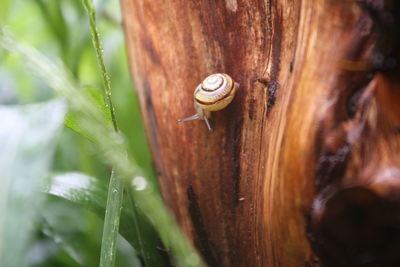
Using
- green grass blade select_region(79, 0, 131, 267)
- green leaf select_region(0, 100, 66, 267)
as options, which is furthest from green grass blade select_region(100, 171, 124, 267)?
green leaf select_region(0, 100, 66, 267)

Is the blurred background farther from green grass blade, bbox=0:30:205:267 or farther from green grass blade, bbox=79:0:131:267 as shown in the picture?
green grass blade, bbox=0:30:205:267

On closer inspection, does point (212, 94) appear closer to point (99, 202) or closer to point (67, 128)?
point (99, 202)

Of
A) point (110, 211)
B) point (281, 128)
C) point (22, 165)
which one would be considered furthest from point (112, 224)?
point (281, 128)

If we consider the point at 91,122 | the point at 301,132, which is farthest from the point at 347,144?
the point at 91,122

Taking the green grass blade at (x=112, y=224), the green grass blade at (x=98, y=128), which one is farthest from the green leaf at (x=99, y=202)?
the green grass blade at (x=98, y=128)

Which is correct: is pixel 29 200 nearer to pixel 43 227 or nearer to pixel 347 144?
pixel 347 144

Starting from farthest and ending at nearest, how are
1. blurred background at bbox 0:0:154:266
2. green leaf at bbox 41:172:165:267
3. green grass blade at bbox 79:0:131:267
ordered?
blurred background at bbox 0:0:154:266
green leaf at bbox 41:172:165:267
green grass blade at bbox 79:0:131:267

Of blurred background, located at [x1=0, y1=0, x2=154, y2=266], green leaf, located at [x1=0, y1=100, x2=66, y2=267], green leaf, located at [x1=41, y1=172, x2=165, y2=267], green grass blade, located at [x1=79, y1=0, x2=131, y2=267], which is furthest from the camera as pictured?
blurred background, located at [x1=0, y1=0, x2=154, y2=266]
